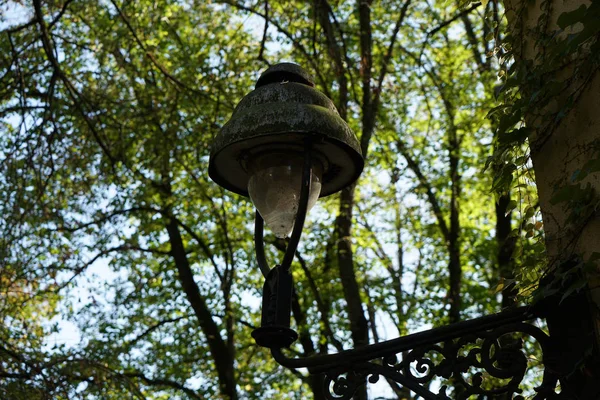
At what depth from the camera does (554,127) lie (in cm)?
346

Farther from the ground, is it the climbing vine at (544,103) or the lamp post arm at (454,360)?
the climbing vine at (544,103)

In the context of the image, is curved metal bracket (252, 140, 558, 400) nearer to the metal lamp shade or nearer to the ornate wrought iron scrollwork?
the ornate wrought iron scrollwork

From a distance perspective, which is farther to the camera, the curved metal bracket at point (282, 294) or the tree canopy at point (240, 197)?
the tree canopy at point (240, 197)

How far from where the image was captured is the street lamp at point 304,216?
120 inches

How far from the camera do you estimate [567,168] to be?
11.1 ft

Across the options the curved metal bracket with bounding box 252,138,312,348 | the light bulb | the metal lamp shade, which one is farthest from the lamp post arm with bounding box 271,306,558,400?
the metal lamp shade

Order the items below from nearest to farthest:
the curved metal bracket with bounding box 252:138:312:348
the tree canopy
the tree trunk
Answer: the tree trunk < the curved metal bracket with bounding box 252:138:312:348 < the tree canopy

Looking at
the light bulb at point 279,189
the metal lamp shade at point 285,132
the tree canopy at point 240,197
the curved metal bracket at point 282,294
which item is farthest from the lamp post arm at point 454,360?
the tree canopy at point 240,197

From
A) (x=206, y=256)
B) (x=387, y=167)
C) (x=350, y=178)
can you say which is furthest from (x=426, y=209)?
(x=350, y=178)

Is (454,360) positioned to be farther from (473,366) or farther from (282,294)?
(282,294)

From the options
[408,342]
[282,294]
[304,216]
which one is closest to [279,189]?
[304,216]

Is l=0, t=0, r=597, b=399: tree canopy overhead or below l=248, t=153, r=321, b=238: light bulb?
overhead

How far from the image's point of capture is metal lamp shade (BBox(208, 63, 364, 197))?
334cm

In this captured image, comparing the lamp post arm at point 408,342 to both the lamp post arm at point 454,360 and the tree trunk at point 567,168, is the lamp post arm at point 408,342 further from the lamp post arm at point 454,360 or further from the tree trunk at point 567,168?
the tree trunk at point 567,168
